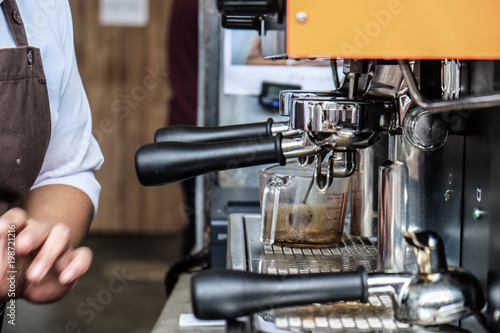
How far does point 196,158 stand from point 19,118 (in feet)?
1.01

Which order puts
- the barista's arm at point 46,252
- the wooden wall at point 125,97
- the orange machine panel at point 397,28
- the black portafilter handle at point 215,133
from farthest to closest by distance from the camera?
1. the wooden wall at point 125,97
2. the black portafilter handle at point 215,133
3. the barista's arm at point 46,252
4. the orange machine panel at point 397,28

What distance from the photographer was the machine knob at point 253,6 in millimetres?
544

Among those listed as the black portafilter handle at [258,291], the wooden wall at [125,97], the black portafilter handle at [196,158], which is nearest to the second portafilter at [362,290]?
the black portafilter handle at [258,291]

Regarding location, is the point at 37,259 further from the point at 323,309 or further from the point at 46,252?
the point at 323,309

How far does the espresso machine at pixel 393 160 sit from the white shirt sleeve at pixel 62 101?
0.94 ft

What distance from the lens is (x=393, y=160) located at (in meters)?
0.65

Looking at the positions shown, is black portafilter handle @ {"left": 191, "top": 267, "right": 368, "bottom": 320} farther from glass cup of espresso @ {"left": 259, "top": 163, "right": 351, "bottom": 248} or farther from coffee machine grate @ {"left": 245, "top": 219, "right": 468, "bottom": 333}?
glass cup of espresso @ {"left": 259, "top": 163, "right": 351, "bottom": 248}

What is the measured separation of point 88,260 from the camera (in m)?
0.66

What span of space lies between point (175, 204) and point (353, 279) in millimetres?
3413

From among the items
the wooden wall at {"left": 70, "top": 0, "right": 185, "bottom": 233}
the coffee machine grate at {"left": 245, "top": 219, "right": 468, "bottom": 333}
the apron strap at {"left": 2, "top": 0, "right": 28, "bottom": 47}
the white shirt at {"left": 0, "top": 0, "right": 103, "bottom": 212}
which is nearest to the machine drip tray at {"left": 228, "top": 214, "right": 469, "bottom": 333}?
the coffee machine grate at {"left": 245, "top": 219, "right": 468, "bottom": 333}

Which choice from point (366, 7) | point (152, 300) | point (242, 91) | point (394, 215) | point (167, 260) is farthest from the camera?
point (167, 260)

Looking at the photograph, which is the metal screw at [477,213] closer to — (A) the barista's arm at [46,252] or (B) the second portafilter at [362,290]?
(B) the second portafilter at [362,290]

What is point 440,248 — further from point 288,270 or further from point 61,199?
point 61,199

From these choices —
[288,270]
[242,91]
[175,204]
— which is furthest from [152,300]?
[288,270]
